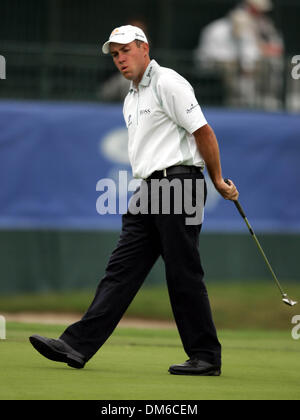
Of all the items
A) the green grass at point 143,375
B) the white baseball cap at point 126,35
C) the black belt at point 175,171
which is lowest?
the green grass at point 143,375

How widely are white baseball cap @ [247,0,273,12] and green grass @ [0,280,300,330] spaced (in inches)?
152

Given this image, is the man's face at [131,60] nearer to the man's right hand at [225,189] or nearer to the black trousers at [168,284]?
the black trousers at [168,284]

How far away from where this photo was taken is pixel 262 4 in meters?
15.1

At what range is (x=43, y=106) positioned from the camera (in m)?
13.6

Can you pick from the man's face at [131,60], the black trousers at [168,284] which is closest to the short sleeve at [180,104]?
the man's face at [131,60]

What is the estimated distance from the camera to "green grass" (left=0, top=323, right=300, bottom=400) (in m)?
5.71

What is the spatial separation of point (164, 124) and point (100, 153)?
22.6 ft

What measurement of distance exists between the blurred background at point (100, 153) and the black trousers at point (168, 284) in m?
6.46

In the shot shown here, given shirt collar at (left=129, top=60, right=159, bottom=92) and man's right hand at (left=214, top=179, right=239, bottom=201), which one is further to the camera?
shirt collar at (left=129, top=60, right=159, bottom=92)

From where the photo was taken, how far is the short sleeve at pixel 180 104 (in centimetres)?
662
